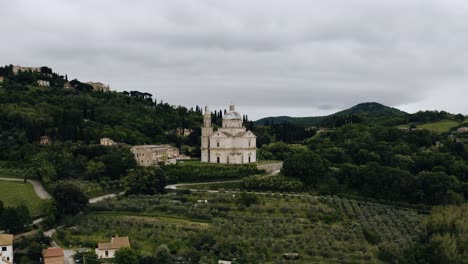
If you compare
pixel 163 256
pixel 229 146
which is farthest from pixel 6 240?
pixel 229 146

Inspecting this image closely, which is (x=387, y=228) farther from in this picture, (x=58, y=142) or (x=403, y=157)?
(x=58, y=142)

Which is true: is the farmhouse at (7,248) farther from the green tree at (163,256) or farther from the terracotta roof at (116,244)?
the green tree at (163,256)

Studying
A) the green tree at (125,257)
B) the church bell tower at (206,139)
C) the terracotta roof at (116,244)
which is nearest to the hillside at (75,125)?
the church bell tower at (206,139)

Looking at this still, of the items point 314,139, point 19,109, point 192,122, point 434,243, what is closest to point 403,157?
point 314,139

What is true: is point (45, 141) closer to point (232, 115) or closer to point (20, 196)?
point (20, 196)

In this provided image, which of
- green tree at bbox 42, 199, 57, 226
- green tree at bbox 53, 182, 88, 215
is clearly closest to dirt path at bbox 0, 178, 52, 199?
green tree at bbox 53, 182, 88, 215

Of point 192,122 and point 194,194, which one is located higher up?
point 192,122

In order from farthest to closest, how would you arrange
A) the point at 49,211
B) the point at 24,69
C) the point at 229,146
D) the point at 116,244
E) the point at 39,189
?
the point at 24,69 < the point at 229,146 < the point at 39,189 < the point at 49,211 < the point at 116,244
